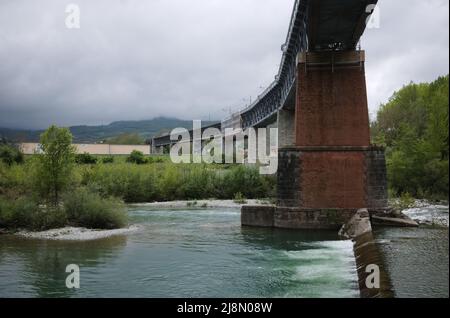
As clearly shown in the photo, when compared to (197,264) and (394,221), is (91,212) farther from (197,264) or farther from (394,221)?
(394,221)

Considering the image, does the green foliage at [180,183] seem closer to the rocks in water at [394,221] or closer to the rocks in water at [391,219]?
the rocks in water at [391,219]

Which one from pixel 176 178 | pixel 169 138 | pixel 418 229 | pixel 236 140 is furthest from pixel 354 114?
pixel 169 138

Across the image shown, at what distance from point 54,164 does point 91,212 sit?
406 cm

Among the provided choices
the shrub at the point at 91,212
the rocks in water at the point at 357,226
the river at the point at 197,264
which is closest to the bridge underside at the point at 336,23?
the rocks in water at the point at 357,226

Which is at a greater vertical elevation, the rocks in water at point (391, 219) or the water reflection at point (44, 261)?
the rocks in water at point (391, 219)

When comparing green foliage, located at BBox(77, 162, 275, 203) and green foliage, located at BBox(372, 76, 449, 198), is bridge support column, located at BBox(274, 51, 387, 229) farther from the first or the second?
green foliage, located at BBox(77, 162, 275, 203)

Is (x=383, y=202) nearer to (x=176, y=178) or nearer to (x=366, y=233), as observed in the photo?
(x=366, y=233)

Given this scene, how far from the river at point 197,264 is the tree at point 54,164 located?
4.50 m

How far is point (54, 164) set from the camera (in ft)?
86.6

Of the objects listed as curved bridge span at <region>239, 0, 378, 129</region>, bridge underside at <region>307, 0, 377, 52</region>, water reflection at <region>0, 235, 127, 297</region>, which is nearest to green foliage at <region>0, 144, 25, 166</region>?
water reflection at <region>0, 235, 127, 297</region>

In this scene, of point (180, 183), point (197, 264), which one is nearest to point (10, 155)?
point (180, 183)

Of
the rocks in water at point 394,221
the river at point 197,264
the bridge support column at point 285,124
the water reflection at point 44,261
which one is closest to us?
A: the river at point 197,264

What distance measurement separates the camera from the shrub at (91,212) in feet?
80.1

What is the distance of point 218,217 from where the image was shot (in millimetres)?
30609
